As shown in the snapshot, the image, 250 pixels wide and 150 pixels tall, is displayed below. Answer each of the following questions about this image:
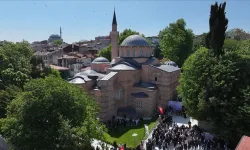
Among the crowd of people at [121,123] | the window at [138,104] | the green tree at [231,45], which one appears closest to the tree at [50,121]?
the crowd of people at [121,123]

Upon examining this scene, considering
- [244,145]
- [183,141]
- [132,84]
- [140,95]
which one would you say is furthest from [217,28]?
[244,145]

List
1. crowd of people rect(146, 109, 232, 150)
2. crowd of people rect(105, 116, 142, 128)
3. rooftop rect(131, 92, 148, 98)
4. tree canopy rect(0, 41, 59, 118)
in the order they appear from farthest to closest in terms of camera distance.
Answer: rooftop rect(131, 92, 148, 98) < crowd of people rect(105, 116, 142, 128) < tree canopy rect(0, 41, 59, 118) < crowd of people rect(146, 109, 232, 150)

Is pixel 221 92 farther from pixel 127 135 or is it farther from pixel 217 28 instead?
pixel 127 135

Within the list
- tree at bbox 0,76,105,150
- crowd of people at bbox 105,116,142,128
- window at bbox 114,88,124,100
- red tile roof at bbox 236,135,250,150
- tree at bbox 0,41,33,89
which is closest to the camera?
red tile roof at bbox 236,135,250,150

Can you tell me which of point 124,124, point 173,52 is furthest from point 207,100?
point 173,52

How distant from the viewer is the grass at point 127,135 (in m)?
24.5

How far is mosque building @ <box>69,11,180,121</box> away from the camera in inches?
1201

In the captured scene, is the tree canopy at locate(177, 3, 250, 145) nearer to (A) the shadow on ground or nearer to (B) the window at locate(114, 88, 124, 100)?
(A) the shadow on ground

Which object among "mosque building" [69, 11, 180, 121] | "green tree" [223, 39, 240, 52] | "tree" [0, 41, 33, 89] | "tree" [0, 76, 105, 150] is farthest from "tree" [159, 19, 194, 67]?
"tree" [0, 76, 105, 150]

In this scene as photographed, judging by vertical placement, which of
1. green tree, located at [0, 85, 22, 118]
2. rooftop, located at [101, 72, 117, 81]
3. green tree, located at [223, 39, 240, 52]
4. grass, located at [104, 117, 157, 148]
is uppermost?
green tree, located at [223, 39, 240, 52]

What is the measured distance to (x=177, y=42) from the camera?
5316 centimetres

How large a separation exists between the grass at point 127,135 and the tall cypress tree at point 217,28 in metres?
10.6

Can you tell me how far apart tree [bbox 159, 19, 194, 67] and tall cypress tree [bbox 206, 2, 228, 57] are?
2692cm

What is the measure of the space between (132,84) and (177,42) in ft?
77.6
